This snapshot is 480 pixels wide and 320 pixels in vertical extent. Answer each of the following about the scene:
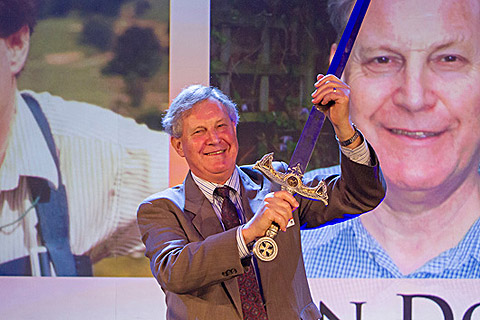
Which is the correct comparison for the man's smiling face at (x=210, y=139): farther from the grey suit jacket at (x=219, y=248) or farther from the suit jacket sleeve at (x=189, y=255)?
the suit jacket sleeve at (x=189, y=255)

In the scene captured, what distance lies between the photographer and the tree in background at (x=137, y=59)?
3.56 metres

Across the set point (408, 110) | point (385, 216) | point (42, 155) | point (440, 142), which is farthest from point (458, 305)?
point (42, 155)

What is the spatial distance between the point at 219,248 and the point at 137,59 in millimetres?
2204

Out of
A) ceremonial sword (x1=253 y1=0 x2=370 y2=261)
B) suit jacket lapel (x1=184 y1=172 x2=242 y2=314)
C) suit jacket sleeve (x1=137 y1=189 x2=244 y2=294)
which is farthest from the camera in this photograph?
suit jacket lapel (x1=184 y1=172 x2=242 y2=314)

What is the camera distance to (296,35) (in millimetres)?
3510

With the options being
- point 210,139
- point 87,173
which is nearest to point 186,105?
point 210,139

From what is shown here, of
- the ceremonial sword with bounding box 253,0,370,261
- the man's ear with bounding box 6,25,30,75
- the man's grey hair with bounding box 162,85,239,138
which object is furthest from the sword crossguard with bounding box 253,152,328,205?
the man's ear with bounding box 6,25,30,75

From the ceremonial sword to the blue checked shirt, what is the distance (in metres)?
1.81

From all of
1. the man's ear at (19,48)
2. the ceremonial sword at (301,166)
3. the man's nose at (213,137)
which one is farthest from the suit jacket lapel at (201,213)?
the man's ear at (19,48)

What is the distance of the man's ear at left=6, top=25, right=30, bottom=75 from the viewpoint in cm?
362

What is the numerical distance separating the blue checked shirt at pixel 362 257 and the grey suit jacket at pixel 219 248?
1.49m

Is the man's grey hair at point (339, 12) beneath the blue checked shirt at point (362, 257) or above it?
above

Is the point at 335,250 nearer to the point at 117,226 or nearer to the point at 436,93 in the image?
the point at 436,93

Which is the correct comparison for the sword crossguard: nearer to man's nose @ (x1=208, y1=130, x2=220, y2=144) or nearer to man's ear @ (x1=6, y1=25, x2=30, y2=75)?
man's nose @ (x1=208, y1=130, x2=220, y2=144)
